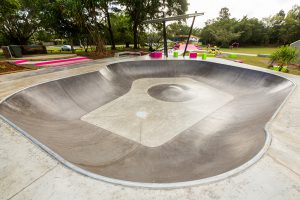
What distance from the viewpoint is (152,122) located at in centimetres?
677

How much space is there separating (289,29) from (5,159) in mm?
60744

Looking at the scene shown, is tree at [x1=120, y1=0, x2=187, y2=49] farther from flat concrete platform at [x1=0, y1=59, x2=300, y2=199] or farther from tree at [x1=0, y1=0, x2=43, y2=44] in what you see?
flat concrete platform at [x1=0, y1=59, x2=300, y2=199]

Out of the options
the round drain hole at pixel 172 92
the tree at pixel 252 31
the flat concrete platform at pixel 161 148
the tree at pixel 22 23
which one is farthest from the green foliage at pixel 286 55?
the tree at pixel 252 31

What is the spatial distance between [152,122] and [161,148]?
1873mm

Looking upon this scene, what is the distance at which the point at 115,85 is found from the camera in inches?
443

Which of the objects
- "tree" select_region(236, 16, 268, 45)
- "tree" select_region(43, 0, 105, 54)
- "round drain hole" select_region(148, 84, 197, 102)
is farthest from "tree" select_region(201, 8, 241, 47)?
"round drain hole" select_region(148, 84, 197, 102)

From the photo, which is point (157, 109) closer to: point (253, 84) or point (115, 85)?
point (115, 85)

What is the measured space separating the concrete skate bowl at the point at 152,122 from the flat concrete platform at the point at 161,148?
5cm

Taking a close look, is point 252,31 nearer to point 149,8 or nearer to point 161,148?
point 149,8

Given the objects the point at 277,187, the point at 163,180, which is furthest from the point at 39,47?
the point at 277,187

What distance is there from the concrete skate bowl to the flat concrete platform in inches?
2.1

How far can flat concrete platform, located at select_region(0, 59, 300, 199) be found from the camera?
2.34 meters

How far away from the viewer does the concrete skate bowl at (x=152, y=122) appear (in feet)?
11.5

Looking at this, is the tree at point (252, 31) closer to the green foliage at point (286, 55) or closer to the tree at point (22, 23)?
the green foliage at point (286, 55)
